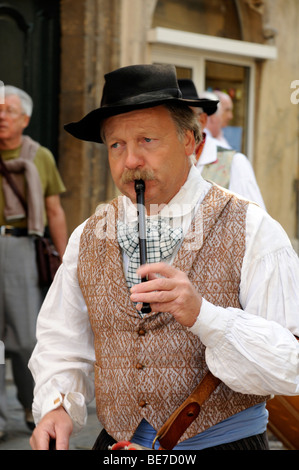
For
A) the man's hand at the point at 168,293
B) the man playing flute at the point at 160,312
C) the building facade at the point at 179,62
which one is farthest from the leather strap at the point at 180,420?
the building facade at the point at 179,62

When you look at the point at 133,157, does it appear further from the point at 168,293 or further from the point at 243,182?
the point at 243,182

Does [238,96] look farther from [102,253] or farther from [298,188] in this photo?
[102,253]

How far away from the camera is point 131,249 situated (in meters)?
2.35

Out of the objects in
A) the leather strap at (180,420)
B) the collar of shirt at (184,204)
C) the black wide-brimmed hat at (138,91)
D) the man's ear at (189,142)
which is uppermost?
the black wide-brimmed hat at (138,91)

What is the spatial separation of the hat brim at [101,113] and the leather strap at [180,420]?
31.4 inches

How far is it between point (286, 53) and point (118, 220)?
22.5 feet

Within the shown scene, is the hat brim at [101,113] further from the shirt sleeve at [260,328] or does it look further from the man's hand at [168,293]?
the man's hand at [168,293]

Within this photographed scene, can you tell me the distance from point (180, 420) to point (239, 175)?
257 centimetres

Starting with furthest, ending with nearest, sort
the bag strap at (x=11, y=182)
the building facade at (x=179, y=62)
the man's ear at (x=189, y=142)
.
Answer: the building facade at (x=179, y=62), the bag strap at (x=11, y=182), the man's ear at (x=189, y=142)

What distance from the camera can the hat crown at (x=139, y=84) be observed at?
2.29 metres

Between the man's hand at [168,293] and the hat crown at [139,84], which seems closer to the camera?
the man's hand at [168,293]

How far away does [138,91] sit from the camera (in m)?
2.29

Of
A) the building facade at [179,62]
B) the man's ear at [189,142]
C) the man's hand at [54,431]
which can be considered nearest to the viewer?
the man's hand at [54,431]
